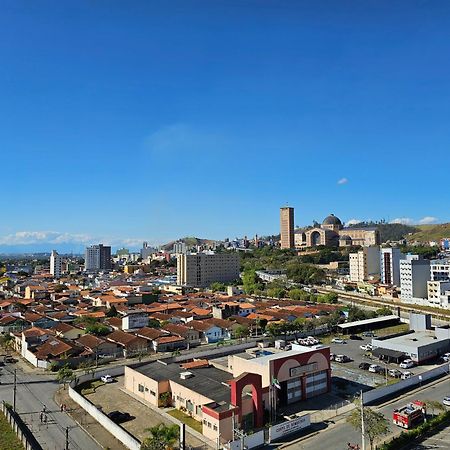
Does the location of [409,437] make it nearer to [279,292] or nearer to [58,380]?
[58,380]

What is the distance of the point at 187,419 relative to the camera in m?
14.3

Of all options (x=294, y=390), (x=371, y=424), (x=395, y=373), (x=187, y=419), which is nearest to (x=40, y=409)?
(x=187, y=419)

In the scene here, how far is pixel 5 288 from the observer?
180 feet

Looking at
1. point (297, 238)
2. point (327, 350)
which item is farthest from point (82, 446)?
point (297, 238)

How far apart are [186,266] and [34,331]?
1376 inches

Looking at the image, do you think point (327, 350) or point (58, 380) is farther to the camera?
point (58, 380)

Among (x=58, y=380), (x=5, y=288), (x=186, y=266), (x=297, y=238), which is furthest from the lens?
(x=297, y=238)

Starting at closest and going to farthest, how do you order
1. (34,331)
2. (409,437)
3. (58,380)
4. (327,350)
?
(409,437)
(327,350)
(58,380)
(34,331)

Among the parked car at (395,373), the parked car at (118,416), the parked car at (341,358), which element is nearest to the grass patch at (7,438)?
the parked car at (118,416)

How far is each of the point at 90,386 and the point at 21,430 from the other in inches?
201

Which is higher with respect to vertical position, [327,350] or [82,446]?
[327,350]

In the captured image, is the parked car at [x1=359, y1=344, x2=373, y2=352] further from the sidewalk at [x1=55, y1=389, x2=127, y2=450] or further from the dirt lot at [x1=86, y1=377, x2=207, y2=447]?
the sidewalk at [x1=55, y1=389, x2=127, y2=450]

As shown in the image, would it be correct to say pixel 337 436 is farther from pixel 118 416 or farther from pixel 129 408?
pixel 129 408

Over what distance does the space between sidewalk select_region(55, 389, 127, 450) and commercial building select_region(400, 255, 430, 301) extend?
3439 centimetres
